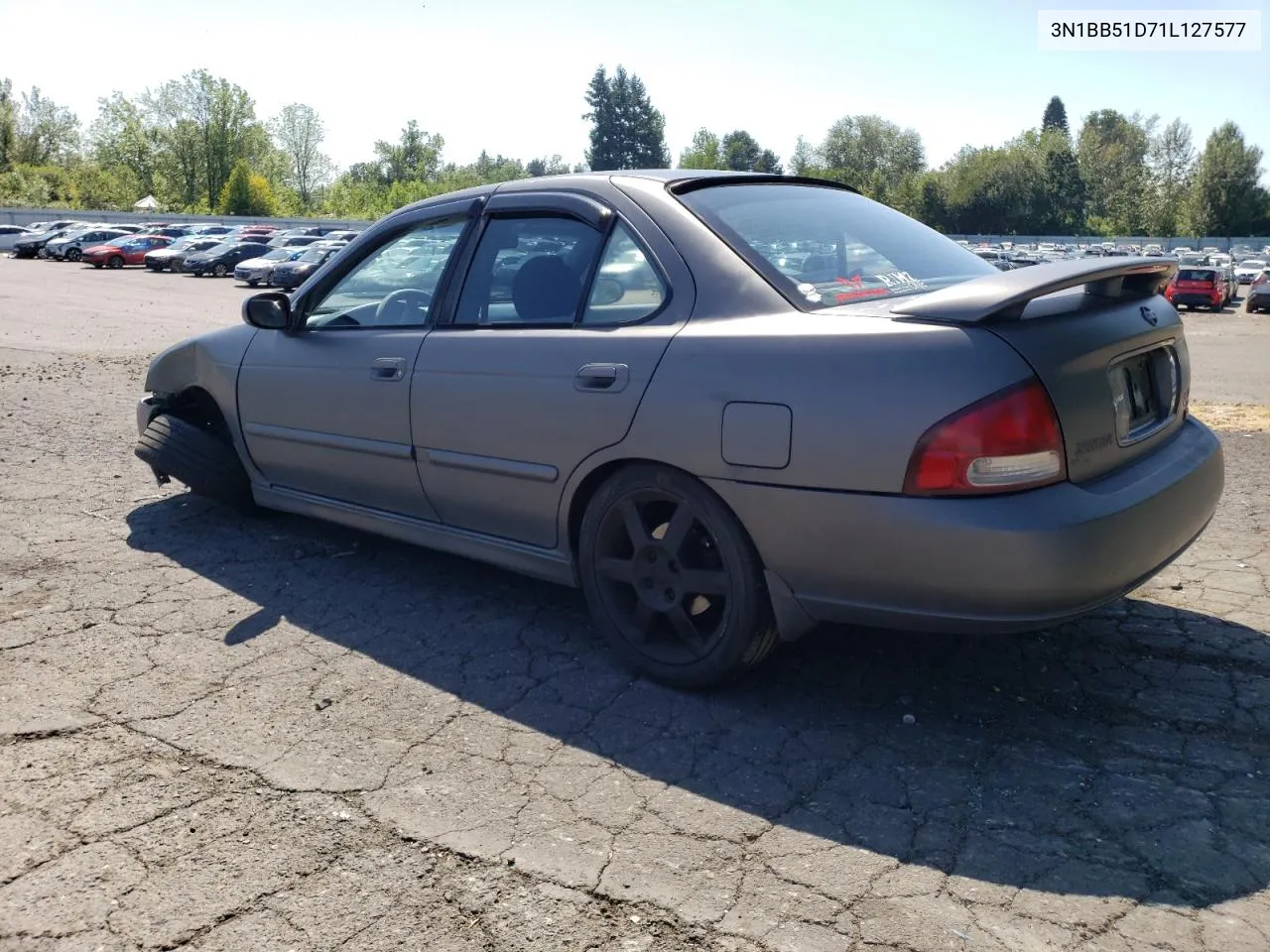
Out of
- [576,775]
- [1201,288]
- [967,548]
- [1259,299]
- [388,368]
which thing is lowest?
[576,775]

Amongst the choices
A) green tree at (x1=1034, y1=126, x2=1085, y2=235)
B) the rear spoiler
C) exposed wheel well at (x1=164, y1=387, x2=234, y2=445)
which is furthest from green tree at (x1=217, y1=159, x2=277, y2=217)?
the rear spoiler

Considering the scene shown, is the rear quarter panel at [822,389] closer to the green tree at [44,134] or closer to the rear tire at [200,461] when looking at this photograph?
the rear tire at [200,461]

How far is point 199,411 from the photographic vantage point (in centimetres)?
554

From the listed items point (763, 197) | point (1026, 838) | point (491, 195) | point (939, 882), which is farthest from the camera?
point (491, 195)

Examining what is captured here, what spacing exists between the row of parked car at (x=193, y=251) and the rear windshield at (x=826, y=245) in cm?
2963

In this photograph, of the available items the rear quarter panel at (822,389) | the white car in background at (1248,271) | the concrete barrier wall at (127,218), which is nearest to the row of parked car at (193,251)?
the white car in background at (1248,271)

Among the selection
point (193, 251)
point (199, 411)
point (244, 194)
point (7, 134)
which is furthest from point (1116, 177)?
point (199, 411)

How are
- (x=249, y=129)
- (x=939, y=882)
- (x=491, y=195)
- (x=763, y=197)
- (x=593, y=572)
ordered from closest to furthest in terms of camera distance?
1. (x=939, y=882)
2. (x=593, y=572)
3. (x=763, y=197)
4. (x=491, y=195)
5. (x=249, y=129)

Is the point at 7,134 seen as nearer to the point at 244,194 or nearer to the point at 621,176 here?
the point at 244,194

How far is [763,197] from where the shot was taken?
12.7ft

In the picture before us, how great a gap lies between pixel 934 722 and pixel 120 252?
47365 mm

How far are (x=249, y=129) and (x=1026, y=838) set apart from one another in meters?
101

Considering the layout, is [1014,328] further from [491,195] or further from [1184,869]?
[491,195]

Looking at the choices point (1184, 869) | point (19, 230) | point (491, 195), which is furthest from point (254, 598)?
point (19, 230)
